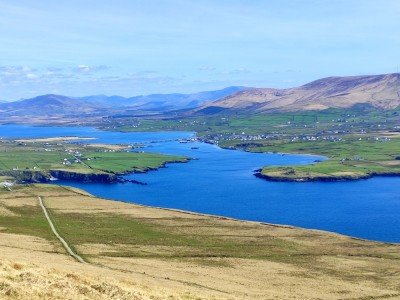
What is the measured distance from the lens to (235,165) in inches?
7854

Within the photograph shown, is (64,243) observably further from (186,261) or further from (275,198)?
(275,198)

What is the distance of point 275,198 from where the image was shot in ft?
448

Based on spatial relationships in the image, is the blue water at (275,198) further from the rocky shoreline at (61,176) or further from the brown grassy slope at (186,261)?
the brown grassy slope at (186,261)

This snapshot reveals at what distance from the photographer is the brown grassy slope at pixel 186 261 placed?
3625cm

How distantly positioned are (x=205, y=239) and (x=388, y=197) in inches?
2840

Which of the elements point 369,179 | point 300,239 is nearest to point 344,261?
point 300,239

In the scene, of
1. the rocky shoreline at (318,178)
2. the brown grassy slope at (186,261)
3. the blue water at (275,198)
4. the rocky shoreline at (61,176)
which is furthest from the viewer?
the rocky shoreline at (61,176)

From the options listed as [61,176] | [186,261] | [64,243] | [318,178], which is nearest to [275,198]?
[318,178]

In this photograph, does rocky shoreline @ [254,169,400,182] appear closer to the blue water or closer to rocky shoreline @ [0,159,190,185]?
the blue water

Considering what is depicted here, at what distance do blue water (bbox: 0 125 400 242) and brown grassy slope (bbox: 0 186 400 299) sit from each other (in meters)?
20.7

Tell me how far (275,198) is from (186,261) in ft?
250

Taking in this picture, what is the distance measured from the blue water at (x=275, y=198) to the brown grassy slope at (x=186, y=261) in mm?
20670

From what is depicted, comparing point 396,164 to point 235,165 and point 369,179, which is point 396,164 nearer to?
point 369,179

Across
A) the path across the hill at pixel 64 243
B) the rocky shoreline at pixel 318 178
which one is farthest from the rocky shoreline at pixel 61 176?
the path across the hill at pixel 64 243
